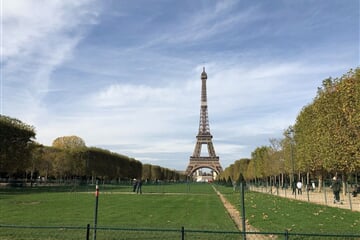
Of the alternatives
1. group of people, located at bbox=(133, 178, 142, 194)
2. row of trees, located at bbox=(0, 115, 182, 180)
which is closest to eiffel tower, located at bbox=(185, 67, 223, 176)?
row of trees, located at bbox=(0, 115, 182, 180)

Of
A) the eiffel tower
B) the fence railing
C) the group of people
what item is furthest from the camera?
the eiffel tower

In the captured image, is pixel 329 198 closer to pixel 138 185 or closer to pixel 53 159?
pixel 138 185

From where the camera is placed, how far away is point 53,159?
82.4 m

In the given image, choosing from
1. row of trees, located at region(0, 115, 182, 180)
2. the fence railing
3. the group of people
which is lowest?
the fence railing

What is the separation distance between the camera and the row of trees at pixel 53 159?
54.9 meters

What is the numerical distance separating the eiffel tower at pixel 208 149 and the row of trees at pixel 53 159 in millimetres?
23039

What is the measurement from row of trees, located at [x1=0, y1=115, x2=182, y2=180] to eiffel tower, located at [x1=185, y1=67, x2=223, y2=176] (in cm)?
2304

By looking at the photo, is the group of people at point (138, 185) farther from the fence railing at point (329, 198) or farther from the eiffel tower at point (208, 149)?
the eiffel tower at point (208, 149)

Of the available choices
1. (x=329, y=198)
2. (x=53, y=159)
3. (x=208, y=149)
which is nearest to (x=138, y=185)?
(x=329, y=198)

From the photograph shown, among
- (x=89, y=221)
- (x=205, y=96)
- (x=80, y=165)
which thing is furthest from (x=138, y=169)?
(x=89, y=221)

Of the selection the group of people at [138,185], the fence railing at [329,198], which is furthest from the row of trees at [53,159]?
the fence railing at [329,198]

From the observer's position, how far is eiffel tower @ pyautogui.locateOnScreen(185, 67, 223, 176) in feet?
443

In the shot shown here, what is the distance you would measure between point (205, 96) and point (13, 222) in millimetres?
139635

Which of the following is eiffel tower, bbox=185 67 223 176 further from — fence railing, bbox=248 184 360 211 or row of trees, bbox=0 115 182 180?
fence railing, bbox=248 184 360 211
